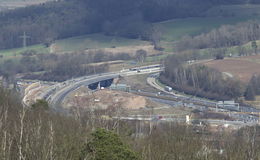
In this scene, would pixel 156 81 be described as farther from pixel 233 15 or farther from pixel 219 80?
pixel 233 15

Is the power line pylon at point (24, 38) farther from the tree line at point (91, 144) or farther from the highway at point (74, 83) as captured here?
the tree line at point (91, 144)

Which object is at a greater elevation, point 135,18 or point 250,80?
point 135,18

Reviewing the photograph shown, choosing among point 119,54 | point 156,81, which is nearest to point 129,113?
point 156,81

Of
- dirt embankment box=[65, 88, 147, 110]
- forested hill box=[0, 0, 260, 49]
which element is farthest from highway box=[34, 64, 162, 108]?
forested hill box=[0, 0, 260, 49]

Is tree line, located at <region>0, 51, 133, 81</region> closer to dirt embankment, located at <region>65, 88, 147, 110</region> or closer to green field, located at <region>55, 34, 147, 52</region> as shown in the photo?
green field, located at <region>55, 34, 147, 52</region>

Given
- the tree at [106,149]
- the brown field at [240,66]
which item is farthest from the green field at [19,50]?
the tree at [106,149]
